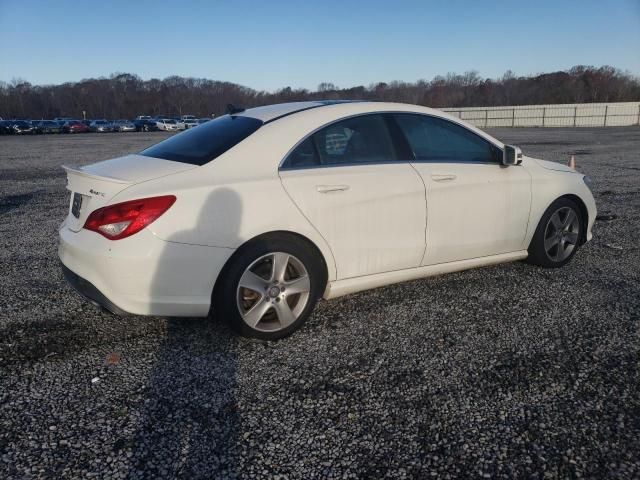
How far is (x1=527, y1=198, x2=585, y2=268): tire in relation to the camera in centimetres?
476

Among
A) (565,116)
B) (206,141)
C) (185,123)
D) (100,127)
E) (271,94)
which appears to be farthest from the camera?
(271,94)

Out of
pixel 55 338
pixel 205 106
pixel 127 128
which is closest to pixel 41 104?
pixel 205 106

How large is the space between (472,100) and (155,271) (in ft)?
352

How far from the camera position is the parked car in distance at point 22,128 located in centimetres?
4866

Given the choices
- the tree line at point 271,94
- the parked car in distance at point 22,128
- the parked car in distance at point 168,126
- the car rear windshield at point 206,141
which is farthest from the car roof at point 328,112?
the tree line at point 271,94

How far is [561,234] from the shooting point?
491cm

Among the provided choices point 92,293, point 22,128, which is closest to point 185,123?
point 22,128

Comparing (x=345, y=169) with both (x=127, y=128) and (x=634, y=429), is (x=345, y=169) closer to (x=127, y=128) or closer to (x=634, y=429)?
(x=634, y=429)

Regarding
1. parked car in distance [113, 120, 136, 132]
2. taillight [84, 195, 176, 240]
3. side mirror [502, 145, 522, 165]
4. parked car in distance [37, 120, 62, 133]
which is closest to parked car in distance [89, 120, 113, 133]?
parked car in distance [113, 120, 136, 132]

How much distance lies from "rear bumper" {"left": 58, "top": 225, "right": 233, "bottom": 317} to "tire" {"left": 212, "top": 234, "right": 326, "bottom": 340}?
11 centimetres

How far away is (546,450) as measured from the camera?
2361 millimetres

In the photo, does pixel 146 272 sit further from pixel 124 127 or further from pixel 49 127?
pixel 124 127

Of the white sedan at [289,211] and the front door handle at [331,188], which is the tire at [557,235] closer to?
the white sedan at [289,211]

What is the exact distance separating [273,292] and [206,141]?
48.9 inches
